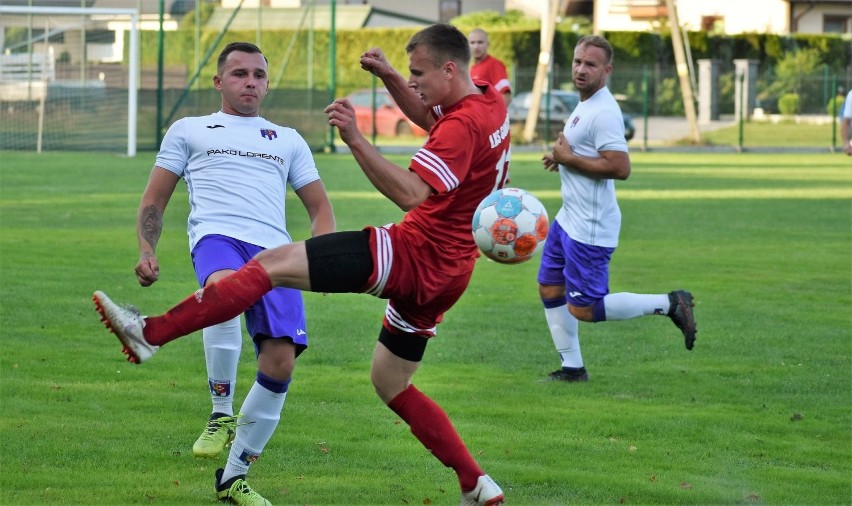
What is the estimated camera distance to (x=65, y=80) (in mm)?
28625

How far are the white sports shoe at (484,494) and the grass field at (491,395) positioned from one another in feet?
1.26

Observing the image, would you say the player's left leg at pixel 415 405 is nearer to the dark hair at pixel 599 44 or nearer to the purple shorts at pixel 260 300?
the purple shorts at pixel 260 300

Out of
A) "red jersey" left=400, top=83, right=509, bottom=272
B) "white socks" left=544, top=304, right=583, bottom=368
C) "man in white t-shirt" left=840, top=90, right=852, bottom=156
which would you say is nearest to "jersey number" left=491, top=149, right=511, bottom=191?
"red jersey" left=400, top=83, right=509, bottom=272

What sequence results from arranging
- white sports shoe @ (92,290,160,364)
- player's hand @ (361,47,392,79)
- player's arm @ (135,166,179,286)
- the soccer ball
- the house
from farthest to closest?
the house → player's arm @ (135,166,179,286) → player's hand @ (361,47,392,79) → the soccer ball → white sports shoe @ (92,290,160,364)

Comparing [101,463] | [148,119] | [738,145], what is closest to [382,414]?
[101,463]

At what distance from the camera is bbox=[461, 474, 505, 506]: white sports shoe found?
5.52 meters

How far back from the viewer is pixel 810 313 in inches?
452

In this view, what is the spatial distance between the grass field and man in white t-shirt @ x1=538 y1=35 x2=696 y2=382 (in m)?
0.45

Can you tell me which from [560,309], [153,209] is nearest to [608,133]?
[560,309]

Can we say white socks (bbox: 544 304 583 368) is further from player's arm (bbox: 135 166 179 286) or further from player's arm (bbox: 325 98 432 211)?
player's arm (bbox: 325 98 432 211)

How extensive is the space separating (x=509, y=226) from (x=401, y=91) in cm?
92

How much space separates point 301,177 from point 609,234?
2975 mm

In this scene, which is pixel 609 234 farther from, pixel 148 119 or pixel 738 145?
pixel 738 145

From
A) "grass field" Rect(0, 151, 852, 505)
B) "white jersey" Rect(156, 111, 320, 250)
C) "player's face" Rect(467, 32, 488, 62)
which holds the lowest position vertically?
"grass field" Rect(0, 151, 852, 505)
